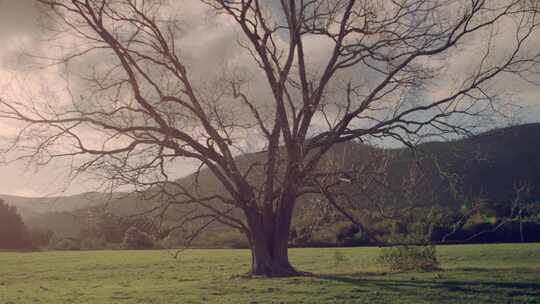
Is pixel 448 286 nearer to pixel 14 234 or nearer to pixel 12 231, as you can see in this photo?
pixel 12 231

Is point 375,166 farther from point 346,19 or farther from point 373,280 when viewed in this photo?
point 346,19

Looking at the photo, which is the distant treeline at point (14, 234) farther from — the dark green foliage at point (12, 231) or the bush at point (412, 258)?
the bush at point (412, 258)

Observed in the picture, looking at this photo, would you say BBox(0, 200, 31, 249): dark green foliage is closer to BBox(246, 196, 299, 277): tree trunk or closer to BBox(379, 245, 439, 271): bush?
BBox(246, 196, 299, 277): tree trunk

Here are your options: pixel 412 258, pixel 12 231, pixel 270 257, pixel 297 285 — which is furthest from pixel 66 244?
pixel 297 285

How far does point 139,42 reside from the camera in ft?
79.8

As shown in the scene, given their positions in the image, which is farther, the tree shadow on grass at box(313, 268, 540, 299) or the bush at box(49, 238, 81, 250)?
the bush at box(49, 238, 81, 250)

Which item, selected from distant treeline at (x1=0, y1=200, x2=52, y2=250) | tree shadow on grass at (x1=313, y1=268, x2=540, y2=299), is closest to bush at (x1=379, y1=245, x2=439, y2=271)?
tree shadow on grass at (x1=313, y1=268, x2=540, y2=299)

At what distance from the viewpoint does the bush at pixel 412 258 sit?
86.1 ft


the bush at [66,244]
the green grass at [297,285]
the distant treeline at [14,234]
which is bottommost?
the green grass at [297,285]

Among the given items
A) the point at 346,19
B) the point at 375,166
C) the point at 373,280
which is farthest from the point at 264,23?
the point at 373,280

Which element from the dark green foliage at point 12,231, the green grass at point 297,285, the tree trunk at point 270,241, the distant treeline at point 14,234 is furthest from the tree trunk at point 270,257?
the dark green foliage at point 12,231

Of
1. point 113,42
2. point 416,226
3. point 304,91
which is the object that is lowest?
point 416,226

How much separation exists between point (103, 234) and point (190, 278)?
129 feet

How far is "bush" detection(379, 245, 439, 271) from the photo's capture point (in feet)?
86.1
